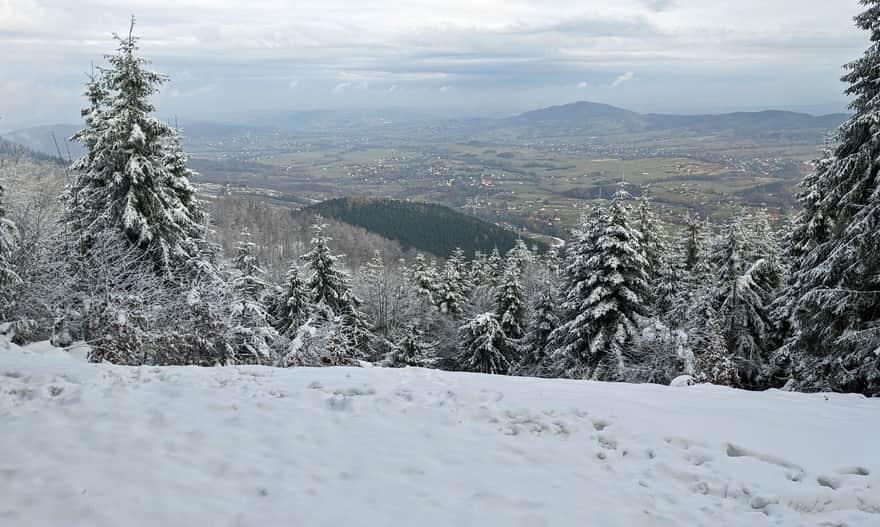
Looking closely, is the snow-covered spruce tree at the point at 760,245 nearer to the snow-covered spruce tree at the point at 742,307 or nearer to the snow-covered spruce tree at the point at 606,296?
the snow-covered spruce tree at the point at 742,307

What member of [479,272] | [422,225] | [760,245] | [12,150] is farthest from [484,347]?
[422,225]

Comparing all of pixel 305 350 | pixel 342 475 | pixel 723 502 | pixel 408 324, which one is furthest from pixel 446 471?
pixel 408 324

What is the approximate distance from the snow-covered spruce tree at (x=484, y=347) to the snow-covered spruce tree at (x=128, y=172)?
13.4 meters

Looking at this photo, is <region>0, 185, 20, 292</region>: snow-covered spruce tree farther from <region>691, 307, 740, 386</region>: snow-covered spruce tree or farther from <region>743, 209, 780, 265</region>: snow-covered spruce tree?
<region>743, 209, 780, 265</region>: snow-covered spruce tree

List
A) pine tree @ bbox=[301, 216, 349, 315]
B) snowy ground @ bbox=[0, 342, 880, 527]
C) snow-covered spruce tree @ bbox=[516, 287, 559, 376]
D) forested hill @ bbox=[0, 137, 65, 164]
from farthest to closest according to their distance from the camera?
forested hill @ bbox=[0, 137, 65, 164] < pine tree @ bbox=[301, 216, 349, 315] < snow-covered spruce tree @ bbox=[516, 287, 559, 376] < snowy ground @ bbox=[0, 342, 880, 527]

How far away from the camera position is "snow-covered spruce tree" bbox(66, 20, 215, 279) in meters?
16.0

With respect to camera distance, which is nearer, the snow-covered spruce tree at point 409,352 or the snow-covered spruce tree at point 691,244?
the snow-covered spruce tree at point 409,352

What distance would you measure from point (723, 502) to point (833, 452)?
7.44 ft

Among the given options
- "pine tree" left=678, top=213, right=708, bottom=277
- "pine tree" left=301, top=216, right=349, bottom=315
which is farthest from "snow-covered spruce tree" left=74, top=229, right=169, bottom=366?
"pine tree" left=678, top=213, right=708, bottom=277

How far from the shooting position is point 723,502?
17.7 feet

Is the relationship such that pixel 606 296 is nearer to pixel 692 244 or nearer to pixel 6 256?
pixel 692 244

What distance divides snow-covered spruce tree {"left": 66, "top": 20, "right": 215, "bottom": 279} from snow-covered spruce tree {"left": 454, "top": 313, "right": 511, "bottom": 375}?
13.4 m

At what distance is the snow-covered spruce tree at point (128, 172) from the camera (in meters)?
16.0

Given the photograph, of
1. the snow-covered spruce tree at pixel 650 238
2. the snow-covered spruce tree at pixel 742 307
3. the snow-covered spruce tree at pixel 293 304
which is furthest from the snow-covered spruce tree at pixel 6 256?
the snow-covered spruce tree at pixel 742 307
